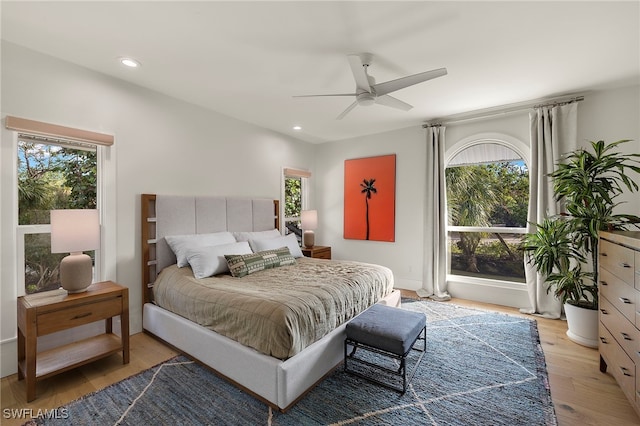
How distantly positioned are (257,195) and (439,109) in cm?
297

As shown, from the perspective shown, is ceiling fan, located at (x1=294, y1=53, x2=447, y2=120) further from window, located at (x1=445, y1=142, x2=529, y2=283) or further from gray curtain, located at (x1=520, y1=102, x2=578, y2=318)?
window, located at (x1=445, y1=142, x2=529, y2=283)

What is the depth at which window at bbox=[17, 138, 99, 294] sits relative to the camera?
2.38 m

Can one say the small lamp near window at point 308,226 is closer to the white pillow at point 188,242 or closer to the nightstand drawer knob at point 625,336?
the white pillow at point 188,242

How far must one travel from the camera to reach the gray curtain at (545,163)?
3.38 m

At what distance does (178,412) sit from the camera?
1864 millimetres

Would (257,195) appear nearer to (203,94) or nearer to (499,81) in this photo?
(203,94)

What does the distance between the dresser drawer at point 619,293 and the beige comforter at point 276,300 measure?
1839mm

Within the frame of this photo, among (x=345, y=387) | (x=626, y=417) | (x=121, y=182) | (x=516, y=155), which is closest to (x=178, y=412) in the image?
(x=345, y=387)

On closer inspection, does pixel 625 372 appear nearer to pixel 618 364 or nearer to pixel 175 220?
pixel 618 364

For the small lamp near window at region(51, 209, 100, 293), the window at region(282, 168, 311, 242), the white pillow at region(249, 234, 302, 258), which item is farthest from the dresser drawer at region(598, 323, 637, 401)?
the window at region(282, 168, 311, 242)

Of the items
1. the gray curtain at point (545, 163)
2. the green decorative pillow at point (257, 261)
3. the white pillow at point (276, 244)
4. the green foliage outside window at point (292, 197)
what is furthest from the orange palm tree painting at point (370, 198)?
the green decorative pillow at point (257, 261)

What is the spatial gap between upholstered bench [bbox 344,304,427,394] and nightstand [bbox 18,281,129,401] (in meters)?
1.98

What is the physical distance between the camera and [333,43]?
229 centimetres

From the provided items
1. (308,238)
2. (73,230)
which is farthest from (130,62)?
(308,238)
